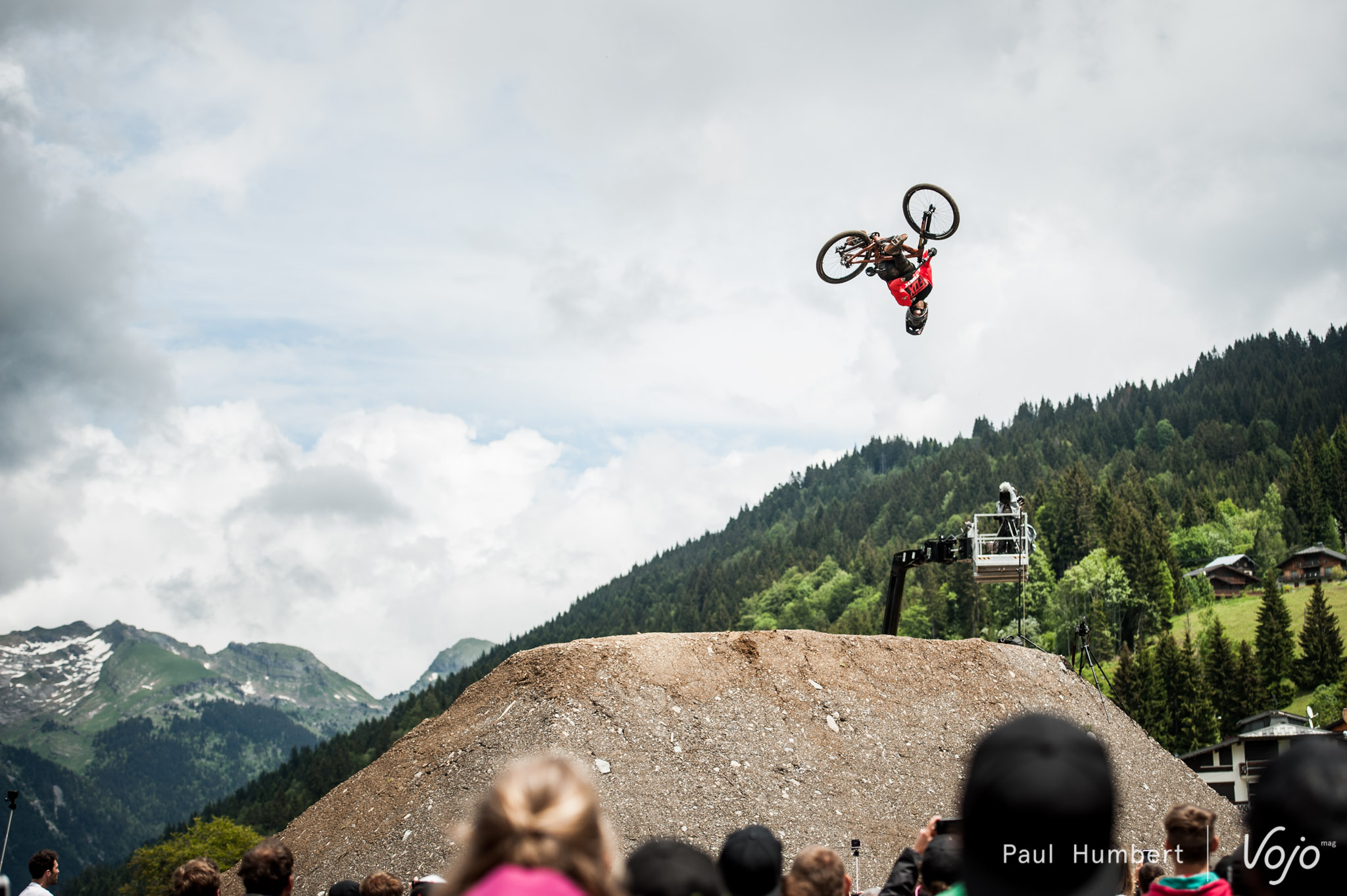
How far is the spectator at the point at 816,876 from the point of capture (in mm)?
4867

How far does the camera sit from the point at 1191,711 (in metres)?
67.1

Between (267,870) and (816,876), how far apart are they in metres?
2.94

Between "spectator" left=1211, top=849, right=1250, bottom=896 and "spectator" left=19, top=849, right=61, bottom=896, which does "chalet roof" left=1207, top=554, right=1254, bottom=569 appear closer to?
"spectator" left=1211, top=849, right=1250, bottom=896

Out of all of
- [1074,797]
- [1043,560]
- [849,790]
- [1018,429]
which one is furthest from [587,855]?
[1018,429]

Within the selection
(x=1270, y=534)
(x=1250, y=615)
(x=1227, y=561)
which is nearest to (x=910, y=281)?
(x=1250, y=615)

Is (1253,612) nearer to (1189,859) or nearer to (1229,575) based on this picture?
(1229,575)

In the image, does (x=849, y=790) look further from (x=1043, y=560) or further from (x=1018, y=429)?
(x=1018, y=429)

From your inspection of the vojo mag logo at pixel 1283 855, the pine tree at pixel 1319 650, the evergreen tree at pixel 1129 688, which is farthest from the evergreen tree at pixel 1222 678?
the vojo mag logo at pixel 1283 855

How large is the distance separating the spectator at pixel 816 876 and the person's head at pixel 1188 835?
1.74m

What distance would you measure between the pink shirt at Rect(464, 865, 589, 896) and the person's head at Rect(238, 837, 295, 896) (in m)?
3.45

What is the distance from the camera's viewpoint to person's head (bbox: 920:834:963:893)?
223 inches

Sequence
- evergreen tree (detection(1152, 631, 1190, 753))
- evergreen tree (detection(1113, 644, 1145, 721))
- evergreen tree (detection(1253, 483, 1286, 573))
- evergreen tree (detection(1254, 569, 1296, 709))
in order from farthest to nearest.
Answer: evergreen tree (detection(1253, 483, 1286, 573)) → evergreen tree (detection(1254, 569, 1296, 709)) → evergreen tree (detection(1113, 644, 1145, 721)) → evergreen tree (detection(1152, 631, 1190, 753))

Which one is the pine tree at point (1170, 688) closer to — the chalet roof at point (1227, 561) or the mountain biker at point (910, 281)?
the chalet roof at point (1227, 561)

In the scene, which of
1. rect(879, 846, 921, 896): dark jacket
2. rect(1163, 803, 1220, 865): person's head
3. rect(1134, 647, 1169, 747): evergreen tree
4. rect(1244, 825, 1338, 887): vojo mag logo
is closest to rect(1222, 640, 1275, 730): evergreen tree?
rect(1134, 647, 1169, 747): evergreen tree
